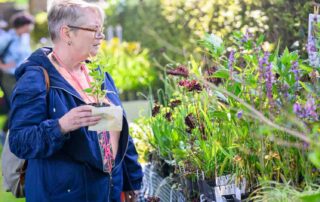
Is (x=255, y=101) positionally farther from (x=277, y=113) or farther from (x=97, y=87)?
(x=97, y=87)

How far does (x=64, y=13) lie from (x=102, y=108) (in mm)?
546

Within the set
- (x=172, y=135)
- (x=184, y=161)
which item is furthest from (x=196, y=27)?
(x=184, y=161)

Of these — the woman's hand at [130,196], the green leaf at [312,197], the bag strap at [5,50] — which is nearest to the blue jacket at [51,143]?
the woman's hand at [130,196]

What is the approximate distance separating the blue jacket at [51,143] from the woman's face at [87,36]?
155mm

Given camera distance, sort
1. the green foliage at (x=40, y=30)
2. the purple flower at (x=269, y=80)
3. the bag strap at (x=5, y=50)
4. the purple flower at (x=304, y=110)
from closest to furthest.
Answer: the purple flower at (x=304, y=110) < the purple flower at (x=269, y=80) < the bag strap at (x=5, y=50) < the green foliage at (x=40, y=30)

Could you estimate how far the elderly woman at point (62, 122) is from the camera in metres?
3.10

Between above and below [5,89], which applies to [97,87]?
above

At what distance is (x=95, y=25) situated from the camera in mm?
3291

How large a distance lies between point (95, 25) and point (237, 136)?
83cm

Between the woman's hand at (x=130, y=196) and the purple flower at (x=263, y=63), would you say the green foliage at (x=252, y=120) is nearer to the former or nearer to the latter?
the purple flower at (x=263, y=63)

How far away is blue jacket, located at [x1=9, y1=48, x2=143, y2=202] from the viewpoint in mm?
3092

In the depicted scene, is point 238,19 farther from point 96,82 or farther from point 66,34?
point 96,82

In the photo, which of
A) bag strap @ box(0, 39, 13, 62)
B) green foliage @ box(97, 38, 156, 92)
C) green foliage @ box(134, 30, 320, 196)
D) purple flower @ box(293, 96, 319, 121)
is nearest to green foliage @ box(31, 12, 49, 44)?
green foliage @ box(97, 38, 156, 92)

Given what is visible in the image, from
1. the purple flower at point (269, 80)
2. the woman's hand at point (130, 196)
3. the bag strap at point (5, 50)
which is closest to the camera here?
the purple flower at point (269, 80)
